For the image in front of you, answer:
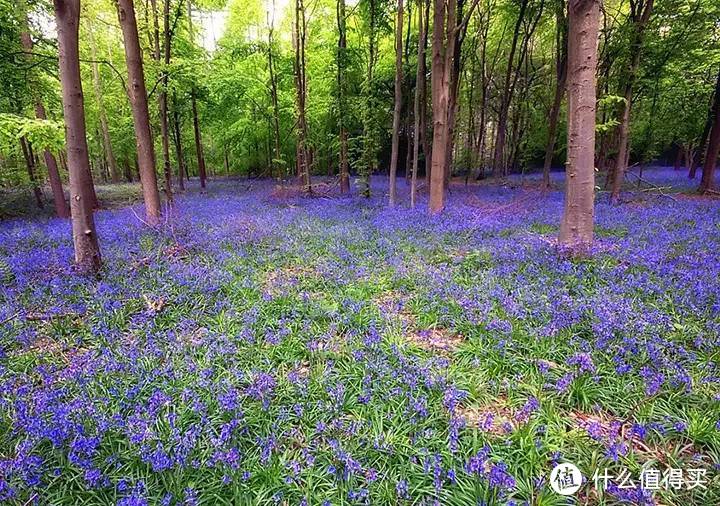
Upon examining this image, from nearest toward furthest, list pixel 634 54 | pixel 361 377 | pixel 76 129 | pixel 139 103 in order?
1. pixel 361 377
2. pixel 76 129
3. pixel 139 103
4. pixel 634 54

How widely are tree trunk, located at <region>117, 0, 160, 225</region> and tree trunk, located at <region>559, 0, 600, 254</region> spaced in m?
8.99

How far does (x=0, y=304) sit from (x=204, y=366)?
3.58 m

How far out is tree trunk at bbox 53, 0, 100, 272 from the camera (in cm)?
515

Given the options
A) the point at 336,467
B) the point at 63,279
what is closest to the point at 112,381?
the point at 336,467

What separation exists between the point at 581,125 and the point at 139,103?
9476mm

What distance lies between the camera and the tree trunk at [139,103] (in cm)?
786

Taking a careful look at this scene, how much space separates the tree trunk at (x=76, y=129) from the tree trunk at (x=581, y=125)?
7.83 m

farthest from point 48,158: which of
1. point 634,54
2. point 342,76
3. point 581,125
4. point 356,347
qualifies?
point 634,54

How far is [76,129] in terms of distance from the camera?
543 centimetres

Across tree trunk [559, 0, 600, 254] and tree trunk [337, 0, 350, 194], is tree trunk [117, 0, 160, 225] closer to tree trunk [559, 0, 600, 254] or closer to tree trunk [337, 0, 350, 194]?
tree trunk [337, 0, 350, 194]

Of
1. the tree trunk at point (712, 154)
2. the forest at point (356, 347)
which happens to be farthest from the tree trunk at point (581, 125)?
the tree trunk at point (712, 154)

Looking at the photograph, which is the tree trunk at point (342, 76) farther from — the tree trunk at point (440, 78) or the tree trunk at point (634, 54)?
the tree trunk at point (634, 54)

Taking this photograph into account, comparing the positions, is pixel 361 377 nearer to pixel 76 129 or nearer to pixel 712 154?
pixel 76 129

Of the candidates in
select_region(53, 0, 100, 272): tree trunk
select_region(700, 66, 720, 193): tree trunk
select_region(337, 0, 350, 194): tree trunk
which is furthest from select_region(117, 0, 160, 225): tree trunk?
select_region(700, 66, 720, 193): tree trunk
